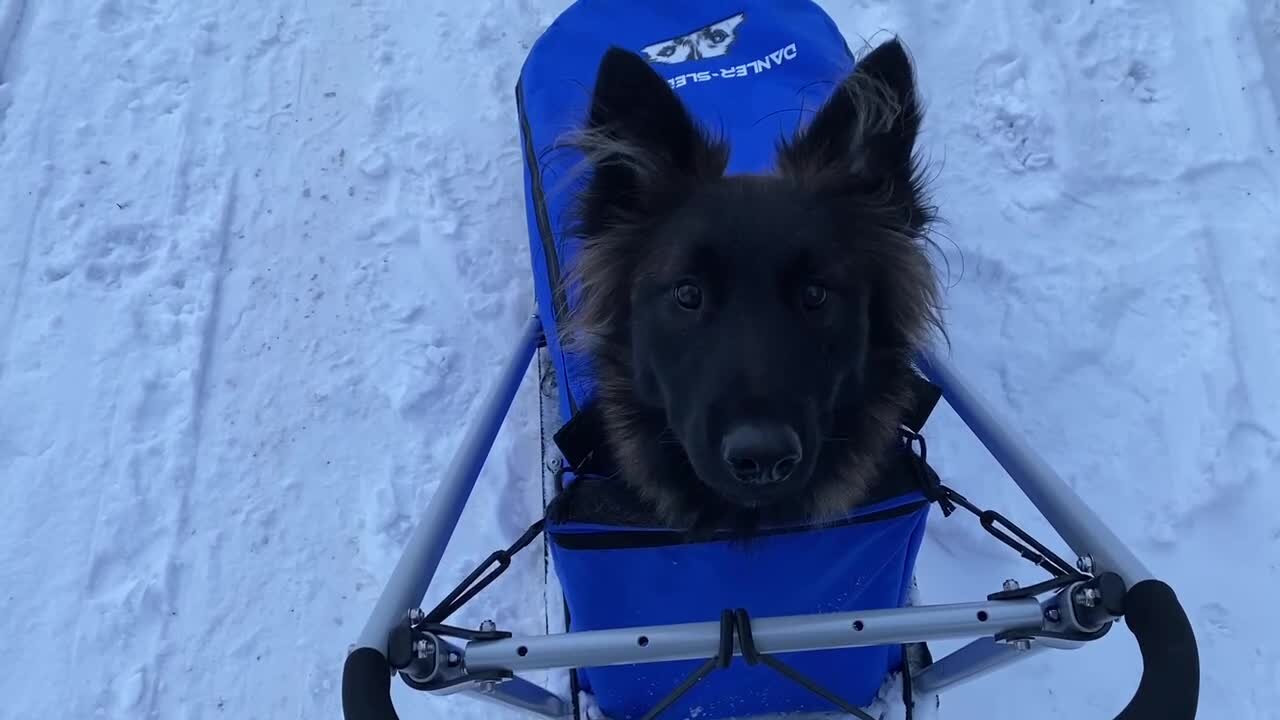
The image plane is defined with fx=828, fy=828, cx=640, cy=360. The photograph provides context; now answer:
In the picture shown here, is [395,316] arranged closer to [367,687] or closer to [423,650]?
[423,650]

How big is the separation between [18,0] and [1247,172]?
5.49 meters

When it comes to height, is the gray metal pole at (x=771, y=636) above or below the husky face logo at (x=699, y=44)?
below

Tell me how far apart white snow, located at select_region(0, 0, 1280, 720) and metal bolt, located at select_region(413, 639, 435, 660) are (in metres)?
1.24

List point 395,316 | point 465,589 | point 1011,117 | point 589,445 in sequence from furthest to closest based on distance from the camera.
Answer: point 1011,117 → point 395,316 → point 589,445 → point 465,589

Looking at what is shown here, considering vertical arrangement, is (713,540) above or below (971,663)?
above

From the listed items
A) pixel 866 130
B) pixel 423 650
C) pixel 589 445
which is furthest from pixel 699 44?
pixel 423 650

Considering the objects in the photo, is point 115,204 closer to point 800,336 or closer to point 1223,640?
point 800,336

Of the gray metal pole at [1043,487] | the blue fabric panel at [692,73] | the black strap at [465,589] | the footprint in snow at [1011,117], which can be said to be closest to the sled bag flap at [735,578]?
the black strap at [465,589]

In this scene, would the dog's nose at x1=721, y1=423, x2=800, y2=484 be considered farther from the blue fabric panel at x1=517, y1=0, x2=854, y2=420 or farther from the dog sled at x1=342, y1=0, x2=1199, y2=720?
the blue fabric panel at x1=517, y1=0, x2=854, y2=420

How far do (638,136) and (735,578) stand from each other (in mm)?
1013

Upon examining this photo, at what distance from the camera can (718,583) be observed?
6.14 ft

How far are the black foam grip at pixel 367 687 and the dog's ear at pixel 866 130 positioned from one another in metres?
1.36

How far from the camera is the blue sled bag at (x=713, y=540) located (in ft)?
6.08

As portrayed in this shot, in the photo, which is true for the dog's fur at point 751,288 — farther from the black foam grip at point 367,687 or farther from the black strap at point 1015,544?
the black foam grip at point 367,687
